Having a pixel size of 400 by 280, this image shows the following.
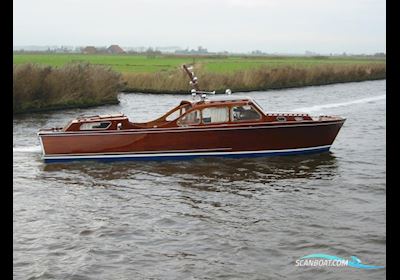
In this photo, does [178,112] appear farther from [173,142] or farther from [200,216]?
[200,216]

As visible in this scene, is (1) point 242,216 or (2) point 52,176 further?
(2) point 52,176

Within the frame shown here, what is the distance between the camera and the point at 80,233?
1067cm

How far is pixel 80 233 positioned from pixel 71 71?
2250 cm

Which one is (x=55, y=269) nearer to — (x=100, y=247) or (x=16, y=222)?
(x=100, y=247)

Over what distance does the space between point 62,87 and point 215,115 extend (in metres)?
16.7

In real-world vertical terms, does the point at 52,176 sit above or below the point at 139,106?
below

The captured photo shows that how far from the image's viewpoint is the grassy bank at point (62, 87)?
1105 inches

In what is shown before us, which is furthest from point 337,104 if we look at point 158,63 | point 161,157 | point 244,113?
point 158,63

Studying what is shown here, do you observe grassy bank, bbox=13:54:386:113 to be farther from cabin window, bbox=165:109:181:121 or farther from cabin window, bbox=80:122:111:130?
cabin window, bbox=165:109:181:121

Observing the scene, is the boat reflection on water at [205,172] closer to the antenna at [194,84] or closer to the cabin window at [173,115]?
the cabin window at [173,115]
